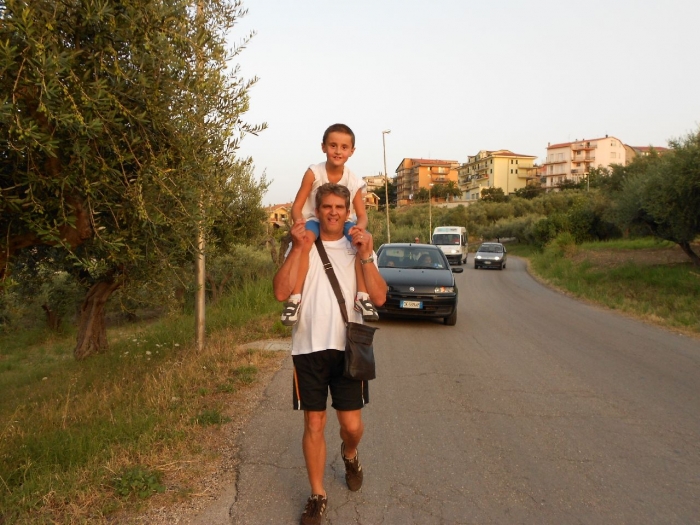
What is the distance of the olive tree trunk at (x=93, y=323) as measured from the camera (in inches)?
411

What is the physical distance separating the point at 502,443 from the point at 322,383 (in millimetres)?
2116

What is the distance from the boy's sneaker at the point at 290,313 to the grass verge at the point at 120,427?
134 cm

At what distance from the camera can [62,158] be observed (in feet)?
13.1

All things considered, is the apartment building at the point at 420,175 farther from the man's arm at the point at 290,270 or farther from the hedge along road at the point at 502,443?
the man's arm at the point at 290,270

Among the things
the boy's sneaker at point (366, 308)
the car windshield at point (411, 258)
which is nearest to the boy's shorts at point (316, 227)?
the boy's sneaker at point (366, 308)

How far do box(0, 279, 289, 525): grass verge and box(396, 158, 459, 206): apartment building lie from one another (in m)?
109

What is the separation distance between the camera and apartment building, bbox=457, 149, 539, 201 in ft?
374

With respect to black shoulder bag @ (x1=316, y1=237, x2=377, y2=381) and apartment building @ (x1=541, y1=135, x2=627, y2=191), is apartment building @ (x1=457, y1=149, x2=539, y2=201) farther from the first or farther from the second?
black shoulder bag @ (x1=316, y1=237, x2=377, y2=381)

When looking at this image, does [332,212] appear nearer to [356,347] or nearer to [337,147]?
[337,147]

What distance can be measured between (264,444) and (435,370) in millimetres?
3314

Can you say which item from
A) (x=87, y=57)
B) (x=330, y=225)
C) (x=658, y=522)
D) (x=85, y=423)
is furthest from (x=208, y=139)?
(x=658, y=522)

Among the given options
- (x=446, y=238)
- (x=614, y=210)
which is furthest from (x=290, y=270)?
(x=446, y=238)

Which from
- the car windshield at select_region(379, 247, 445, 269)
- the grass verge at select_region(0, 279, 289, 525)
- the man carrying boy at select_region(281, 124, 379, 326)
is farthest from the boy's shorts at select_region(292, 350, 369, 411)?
the car windshield at select_region(379, 247, 445, 269)

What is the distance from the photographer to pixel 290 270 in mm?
3246
